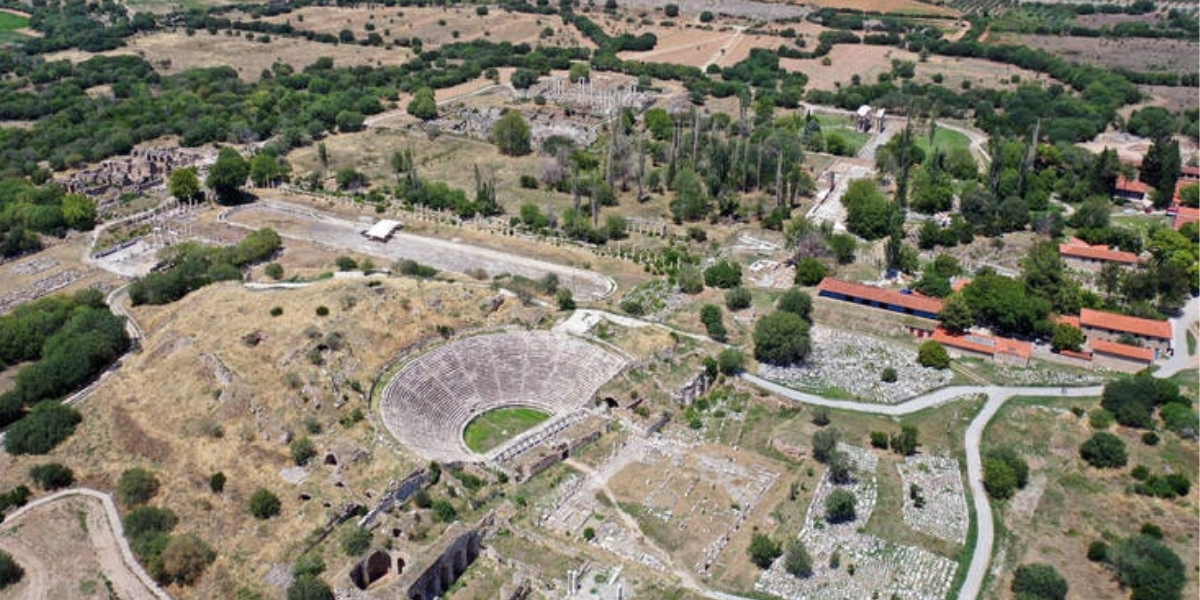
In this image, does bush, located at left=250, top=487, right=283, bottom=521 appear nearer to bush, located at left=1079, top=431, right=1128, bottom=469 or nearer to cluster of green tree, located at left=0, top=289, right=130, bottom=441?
cluster of green tree, located at left=0, top=289, right=130, bottom=441

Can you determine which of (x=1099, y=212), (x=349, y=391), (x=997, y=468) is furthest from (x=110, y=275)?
(x=1099, y=212)

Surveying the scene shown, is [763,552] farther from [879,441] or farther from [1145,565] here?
[1145,565]

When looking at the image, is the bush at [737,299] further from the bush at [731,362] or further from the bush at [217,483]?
the bush at [217,483]

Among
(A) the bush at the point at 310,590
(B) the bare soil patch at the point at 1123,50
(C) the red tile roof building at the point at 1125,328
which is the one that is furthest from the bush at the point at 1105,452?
(B) the bare soil patch at the point at 1123,50

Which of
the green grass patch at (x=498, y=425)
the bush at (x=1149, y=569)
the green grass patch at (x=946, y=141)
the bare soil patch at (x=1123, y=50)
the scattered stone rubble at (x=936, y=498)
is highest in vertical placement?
the bare soil patch at (x=1123, y=50)

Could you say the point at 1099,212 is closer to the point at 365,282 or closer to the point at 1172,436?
the point at 1172,436

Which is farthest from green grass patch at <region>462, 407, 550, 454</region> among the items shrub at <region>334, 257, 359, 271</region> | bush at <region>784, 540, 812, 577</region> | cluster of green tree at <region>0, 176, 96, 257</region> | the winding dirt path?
cluster of green tree at <region>0, 176, 96, 257</region>
